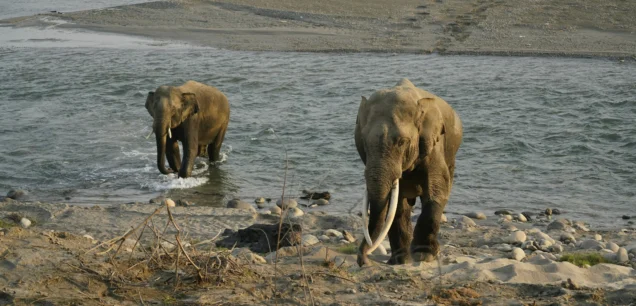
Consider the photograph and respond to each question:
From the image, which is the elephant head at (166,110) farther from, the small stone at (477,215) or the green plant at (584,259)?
the green plant at (584,259)

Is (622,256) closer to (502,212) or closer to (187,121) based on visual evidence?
(502,212)

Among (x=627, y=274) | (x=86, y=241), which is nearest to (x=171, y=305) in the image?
(x=86, y=241)

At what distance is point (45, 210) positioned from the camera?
46.3ft

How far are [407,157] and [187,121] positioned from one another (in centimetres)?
848

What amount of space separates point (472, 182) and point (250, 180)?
3981 mm

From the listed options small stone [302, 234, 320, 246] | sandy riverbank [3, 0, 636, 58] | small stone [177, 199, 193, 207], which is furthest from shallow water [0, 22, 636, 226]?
sandy riverbank [3, 0, 636, 58]

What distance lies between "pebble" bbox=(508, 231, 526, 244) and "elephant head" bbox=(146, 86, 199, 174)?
667cm

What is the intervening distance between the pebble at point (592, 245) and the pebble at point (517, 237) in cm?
74

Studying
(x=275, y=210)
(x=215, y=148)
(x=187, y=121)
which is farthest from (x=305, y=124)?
(x=275, y=210)

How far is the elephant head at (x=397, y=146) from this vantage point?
360 inches

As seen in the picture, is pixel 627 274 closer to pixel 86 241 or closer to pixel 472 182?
pixel 86 241

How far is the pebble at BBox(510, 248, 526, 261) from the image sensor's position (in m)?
11.2

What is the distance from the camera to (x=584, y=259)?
36.3 feet

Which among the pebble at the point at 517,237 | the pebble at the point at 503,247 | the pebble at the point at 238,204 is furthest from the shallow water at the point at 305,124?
the pebble at the point at 503,247
